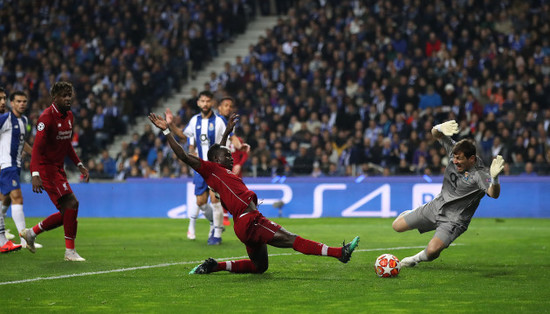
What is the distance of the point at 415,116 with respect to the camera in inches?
894

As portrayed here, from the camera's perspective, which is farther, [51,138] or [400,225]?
[51,138]

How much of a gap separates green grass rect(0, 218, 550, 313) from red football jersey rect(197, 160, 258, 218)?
0.80 metres

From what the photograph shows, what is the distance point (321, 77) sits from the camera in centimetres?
2606

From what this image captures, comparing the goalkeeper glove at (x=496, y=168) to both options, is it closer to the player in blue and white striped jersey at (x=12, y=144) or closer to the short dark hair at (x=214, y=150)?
the short dark hair at (x=214, y=150)

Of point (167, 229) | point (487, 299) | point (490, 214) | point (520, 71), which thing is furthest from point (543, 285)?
point (520, 71)

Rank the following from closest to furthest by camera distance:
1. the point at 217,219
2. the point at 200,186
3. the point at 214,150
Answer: the point at 214,150
the point at 217,219
the point at 200,186

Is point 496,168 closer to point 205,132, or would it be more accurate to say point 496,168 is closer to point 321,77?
point 205,132

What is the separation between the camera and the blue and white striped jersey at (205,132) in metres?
13.3

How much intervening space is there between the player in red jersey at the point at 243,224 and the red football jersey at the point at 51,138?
7.01 feet

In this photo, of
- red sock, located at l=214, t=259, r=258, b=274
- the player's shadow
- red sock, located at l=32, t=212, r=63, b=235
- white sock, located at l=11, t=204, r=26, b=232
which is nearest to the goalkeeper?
the player's shadow

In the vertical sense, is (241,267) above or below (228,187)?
below

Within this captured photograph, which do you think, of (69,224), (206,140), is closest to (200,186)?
(206,140)

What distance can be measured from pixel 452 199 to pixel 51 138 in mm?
5177

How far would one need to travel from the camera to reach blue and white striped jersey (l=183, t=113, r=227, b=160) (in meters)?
13.3
